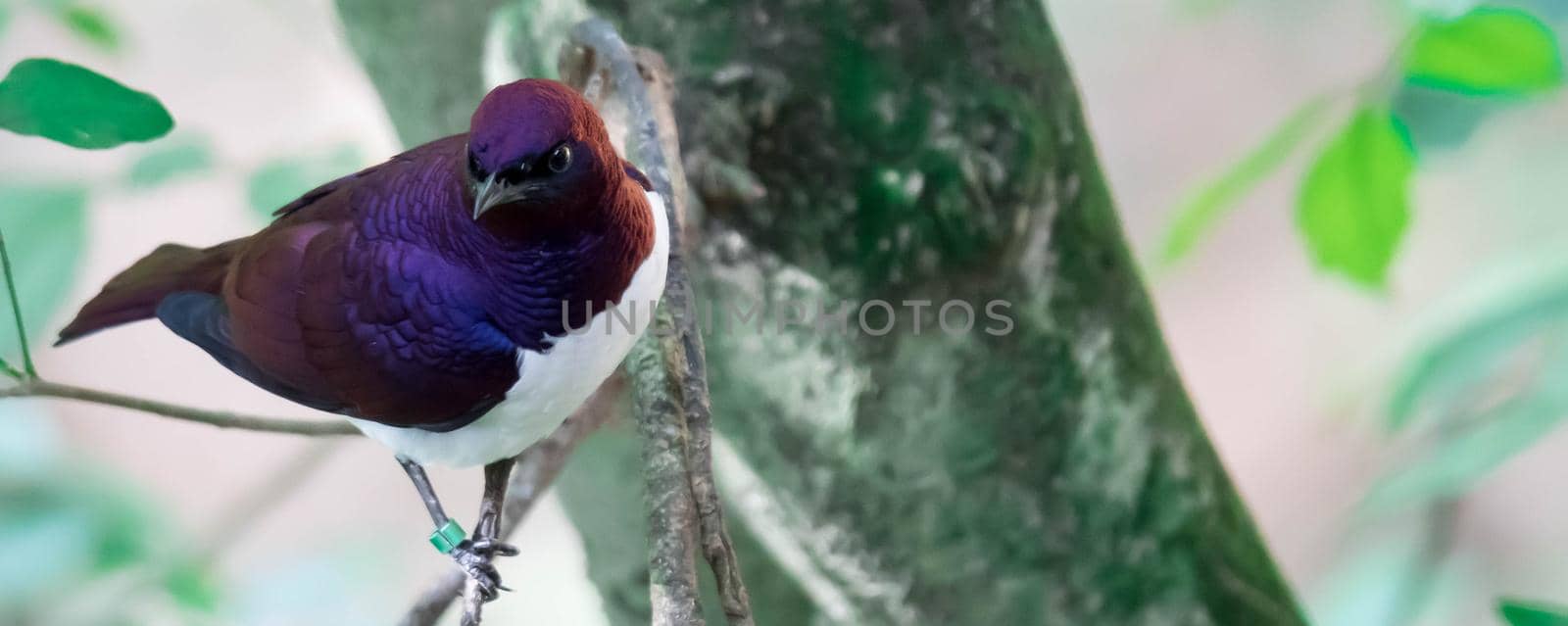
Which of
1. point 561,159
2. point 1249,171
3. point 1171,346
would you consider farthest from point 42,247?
point 1171,346

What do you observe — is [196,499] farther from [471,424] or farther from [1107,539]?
[1107,539]

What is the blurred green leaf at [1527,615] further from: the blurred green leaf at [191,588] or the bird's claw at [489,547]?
the blurred green leaf at [191,588]

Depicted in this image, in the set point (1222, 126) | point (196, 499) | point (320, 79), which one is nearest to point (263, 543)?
point (196, 499)

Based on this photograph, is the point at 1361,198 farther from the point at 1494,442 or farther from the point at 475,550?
the point at 475,550

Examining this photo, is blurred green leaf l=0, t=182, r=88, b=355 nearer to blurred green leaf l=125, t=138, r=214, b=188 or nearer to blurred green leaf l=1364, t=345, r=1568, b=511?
blurred green leaf l=125, t=138, r=214, b=188

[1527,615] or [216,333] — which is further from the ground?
[216,333]

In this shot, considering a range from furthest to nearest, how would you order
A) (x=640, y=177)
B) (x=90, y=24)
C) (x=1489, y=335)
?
(x=1489, y=335) → (x=90, y=24) → (x=640, y=177)
